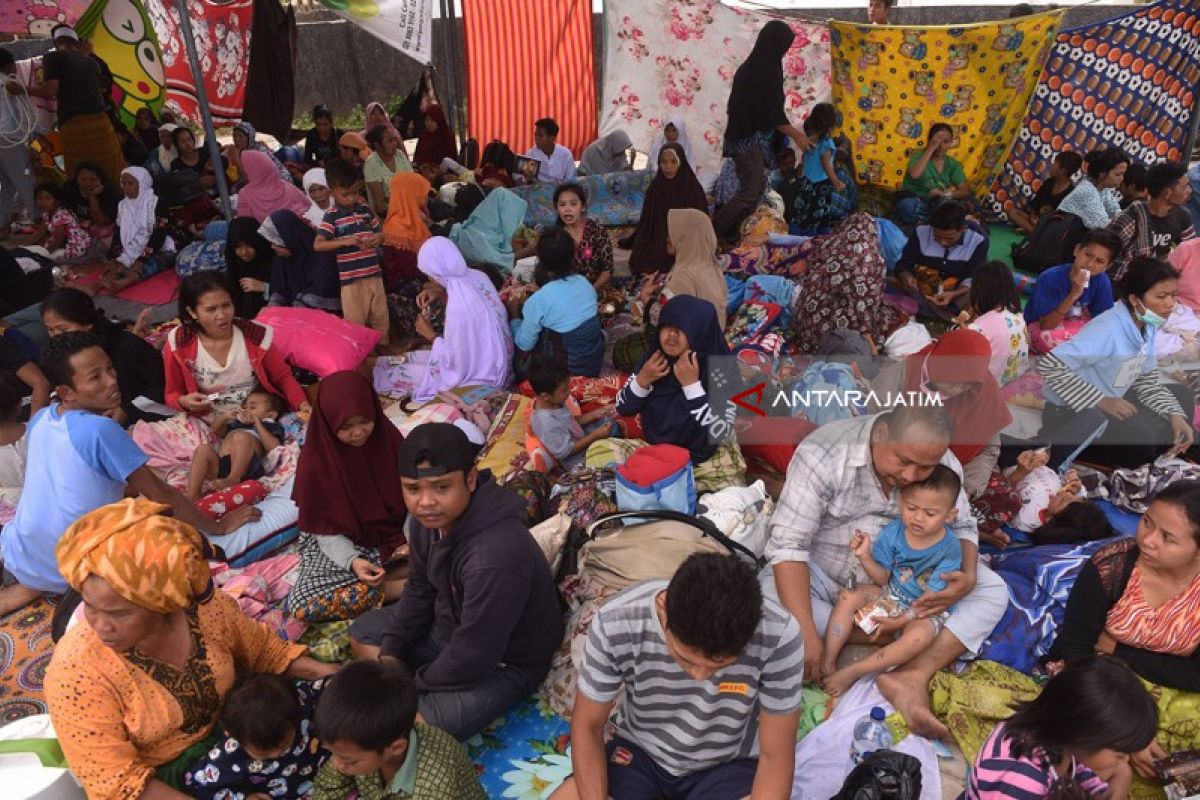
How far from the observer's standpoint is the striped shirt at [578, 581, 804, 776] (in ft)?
6.50

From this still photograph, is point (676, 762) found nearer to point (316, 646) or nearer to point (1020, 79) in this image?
point (316, 646)

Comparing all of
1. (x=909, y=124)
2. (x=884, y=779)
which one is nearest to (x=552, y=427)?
(x=884, y=779)

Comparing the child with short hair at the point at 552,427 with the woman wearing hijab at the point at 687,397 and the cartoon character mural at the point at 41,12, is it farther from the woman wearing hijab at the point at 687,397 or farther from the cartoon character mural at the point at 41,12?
the cartoon character mural at the point at 41,12

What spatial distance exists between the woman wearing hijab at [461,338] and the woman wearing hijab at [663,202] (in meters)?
1.65

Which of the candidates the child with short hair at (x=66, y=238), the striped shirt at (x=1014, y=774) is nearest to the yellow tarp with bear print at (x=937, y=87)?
the striped shirt at (x=1014, y=774)

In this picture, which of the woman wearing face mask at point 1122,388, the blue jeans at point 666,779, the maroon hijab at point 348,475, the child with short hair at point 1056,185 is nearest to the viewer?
the blue jeans at point 666,779

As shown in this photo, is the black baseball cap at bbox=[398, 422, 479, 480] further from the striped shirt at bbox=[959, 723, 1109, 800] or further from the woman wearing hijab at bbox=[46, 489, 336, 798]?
the striped shirt at bbox=[959, 723, 1109, 800]

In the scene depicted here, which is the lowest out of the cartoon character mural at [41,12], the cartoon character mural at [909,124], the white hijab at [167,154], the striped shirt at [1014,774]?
the striped shirt at [1014,774]

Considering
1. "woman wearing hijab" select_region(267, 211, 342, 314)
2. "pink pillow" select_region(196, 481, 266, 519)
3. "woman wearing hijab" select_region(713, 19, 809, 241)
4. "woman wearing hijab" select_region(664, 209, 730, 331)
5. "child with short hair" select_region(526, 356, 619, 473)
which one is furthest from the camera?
"woman wearing hijab" select_region(713, 19, 809, 241)

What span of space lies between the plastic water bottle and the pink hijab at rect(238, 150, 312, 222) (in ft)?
18.3

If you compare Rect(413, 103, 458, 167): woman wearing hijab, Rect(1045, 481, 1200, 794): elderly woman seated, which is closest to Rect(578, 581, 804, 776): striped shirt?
Rect(1045, 481, 1200, 794): elderly woman seated

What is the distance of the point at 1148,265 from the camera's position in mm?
3895

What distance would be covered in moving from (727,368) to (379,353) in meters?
2.64

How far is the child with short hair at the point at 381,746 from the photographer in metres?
1.96
